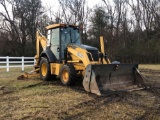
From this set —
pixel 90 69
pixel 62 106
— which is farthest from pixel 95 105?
pixel 90 69

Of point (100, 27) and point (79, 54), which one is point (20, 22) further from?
point (79, 54)

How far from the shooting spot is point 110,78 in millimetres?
8078

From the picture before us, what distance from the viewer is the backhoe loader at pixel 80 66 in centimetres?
755

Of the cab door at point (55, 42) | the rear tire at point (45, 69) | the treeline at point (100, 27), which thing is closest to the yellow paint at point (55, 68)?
the rear tire at point (45, 69)

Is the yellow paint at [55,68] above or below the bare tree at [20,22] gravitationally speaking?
below

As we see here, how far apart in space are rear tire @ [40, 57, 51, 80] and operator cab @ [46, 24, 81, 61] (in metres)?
0.57

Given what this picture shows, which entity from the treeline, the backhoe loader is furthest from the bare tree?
the backhoe loader

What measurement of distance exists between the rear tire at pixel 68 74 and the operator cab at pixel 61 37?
0.85 m

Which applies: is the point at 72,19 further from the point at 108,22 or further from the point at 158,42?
the point at 158,42

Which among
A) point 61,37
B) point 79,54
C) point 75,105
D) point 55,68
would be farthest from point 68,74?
point 75,105

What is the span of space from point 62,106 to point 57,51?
170 inches

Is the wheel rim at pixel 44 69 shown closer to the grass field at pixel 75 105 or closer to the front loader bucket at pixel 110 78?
the grass field at pixel 75 105

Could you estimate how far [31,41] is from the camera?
36.2m

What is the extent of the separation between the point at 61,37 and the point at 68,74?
6.38ft
